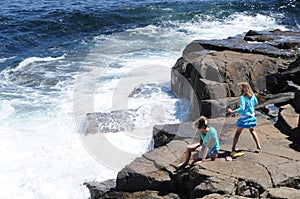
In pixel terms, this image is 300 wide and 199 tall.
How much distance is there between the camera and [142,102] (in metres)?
13.3

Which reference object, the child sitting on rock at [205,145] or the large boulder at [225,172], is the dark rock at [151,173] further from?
the child sitting on rock at [205,145]

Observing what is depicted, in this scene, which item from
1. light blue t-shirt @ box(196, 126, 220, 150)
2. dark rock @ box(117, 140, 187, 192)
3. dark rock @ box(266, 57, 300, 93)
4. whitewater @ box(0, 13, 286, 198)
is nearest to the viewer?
light blue t-shirt @ box(196, 126, 220, 150)

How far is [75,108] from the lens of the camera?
43.2ft

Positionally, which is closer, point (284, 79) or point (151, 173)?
point (151, 173)

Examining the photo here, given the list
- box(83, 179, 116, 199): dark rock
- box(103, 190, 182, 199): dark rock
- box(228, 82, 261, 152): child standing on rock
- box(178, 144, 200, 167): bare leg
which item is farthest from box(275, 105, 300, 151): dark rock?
box(83, 179, 116, 199): dark rock

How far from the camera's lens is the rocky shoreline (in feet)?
23.4

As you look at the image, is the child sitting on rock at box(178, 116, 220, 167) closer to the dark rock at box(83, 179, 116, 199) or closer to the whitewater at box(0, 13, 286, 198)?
the dark rock at box(83, 179, 116, 199)

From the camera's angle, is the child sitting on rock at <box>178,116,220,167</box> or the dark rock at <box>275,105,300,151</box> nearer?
the child sitting on rock at <box>178,116,220,167</box>

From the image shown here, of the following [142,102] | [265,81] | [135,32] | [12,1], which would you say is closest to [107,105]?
[142,102]

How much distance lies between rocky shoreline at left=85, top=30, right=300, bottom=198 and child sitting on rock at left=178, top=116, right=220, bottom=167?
0.51 ft

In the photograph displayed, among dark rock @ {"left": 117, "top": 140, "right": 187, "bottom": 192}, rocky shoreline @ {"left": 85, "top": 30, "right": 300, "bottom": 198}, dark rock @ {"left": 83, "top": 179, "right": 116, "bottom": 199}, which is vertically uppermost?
rocky shoreline @ {"left": 85, "top": 30, "right": 300, "bottom": 198}

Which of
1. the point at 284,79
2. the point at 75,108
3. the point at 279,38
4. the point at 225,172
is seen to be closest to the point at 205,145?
the point at 225,172

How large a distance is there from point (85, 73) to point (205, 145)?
31.5 feet

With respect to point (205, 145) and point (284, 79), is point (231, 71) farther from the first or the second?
point (205, 145)
